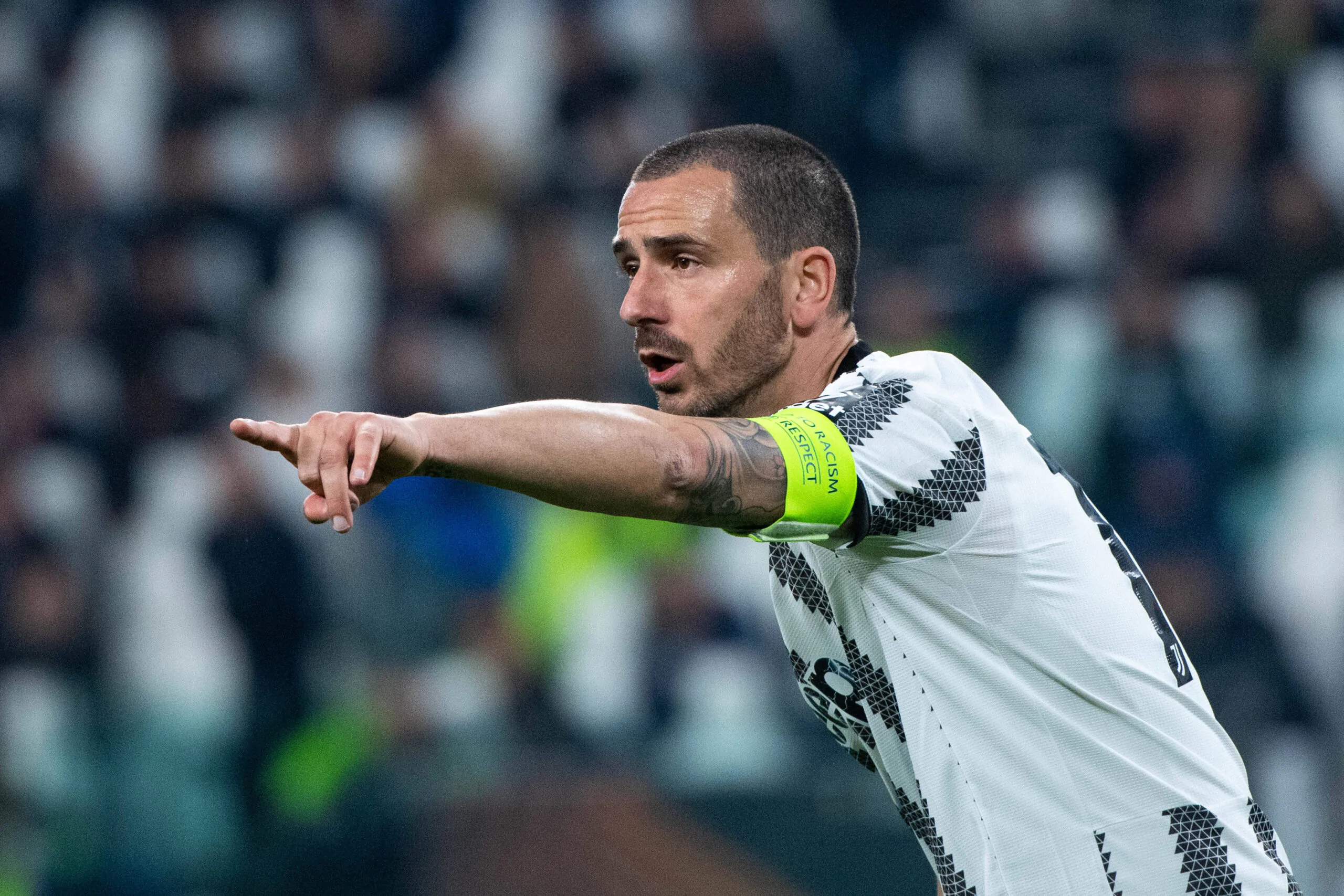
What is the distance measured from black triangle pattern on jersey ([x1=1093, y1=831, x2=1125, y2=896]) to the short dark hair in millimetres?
1133

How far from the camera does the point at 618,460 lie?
2.47 meters

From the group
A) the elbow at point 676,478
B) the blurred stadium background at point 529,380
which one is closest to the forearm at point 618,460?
the elbow at point 676,478

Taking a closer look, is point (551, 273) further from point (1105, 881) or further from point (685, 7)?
point (1105, 881)

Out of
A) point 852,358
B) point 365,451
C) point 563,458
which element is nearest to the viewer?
point 365,451

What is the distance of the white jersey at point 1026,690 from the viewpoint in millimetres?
2848

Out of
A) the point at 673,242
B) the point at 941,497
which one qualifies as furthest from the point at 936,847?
the point at 673,242

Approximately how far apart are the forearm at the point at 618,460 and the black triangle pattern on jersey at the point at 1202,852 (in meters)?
0.97

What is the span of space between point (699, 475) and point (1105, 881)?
1051 mm

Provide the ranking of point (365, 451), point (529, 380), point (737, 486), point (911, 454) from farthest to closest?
1. point (529, 380)
2. point (911, 454)
3. point (737, 486)
4. point (365, 451)

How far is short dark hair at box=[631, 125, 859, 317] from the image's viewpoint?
327 centimetres

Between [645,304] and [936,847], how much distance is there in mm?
1135

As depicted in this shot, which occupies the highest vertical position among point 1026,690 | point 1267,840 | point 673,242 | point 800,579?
point 673,242

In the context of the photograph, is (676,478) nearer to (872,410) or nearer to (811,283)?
(872,410)

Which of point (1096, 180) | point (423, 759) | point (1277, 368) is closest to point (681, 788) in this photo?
point (423, 759)
